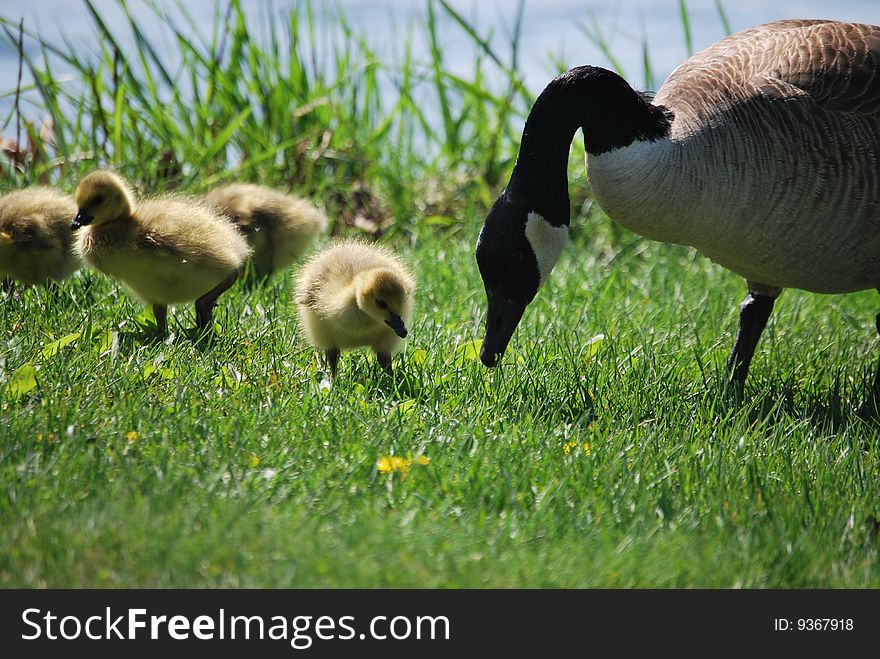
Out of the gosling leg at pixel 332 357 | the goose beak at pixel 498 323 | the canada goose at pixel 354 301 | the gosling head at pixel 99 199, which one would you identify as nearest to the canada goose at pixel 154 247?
the gosling head at pixel 99 199

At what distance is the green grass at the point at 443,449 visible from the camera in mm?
2777

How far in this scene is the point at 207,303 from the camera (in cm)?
464

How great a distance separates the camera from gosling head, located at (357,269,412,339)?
405 cm

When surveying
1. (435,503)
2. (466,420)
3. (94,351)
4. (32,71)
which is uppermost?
(32,71)

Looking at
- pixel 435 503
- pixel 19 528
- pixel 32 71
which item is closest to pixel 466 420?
pixel 435 503

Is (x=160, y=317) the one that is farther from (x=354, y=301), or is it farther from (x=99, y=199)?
(x=354, y=301)

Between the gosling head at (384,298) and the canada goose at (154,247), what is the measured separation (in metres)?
0.83

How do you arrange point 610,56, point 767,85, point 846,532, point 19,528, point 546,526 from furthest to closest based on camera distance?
point 610,56 < point 767,85 < point 846,532 < point 546,526 < point 19,528

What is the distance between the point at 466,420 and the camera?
3891 millimetres

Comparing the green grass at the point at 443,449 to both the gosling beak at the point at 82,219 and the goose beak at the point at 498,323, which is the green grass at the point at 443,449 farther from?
the gosling beak at the point at 82,219

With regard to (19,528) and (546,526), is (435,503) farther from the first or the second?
(19,528)
